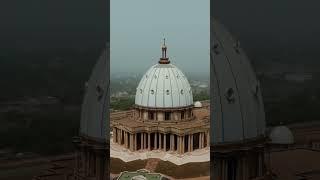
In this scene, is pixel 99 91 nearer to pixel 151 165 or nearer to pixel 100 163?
pixel 100 163

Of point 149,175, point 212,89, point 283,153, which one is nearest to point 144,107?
point 149,175

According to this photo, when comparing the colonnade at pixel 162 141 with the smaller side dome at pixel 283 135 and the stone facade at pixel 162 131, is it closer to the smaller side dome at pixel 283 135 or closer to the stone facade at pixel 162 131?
the stone facade at pixel 162 131

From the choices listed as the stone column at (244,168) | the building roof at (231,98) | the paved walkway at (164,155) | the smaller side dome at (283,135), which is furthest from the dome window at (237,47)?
the paved walkway at (164,155)

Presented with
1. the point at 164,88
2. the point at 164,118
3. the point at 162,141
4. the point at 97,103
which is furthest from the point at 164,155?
the point at 97,103

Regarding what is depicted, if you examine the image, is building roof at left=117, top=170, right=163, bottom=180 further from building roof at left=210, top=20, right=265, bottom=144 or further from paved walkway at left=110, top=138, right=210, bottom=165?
building roof at left=210, top=20, right=265, bottom=144

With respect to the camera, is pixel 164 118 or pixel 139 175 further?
pixel 164 118
